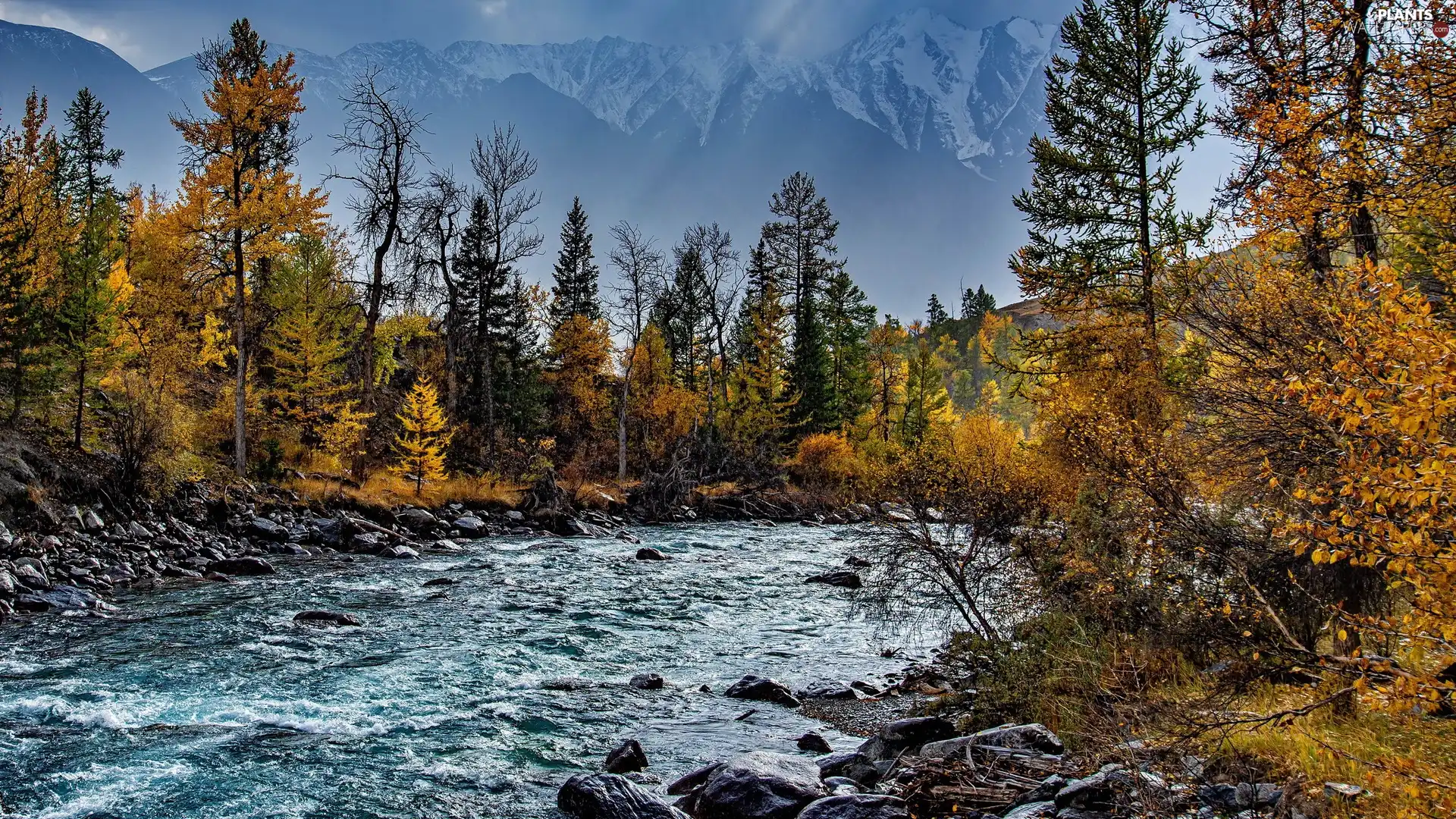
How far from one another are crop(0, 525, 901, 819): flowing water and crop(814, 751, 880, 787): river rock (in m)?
0.90

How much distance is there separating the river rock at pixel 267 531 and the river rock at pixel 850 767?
16275 mm

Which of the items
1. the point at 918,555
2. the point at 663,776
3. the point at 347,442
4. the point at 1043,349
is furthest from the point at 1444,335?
the point at 347,442

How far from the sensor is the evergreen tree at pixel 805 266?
44250mm

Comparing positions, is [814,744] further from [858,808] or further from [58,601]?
[58,601]

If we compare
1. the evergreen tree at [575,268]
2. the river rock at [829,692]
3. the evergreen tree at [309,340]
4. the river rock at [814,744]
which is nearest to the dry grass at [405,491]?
the evergreen tree at [309,340]

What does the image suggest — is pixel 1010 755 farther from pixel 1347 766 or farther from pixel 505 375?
pixel 505 375

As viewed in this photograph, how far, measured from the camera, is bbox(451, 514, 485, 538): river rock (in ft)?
74.1

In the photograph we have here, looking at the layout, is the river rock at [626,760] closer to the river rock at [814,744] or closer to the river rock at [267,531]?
the river rock at [814,744]

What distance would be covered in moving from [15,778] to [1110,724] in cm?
860

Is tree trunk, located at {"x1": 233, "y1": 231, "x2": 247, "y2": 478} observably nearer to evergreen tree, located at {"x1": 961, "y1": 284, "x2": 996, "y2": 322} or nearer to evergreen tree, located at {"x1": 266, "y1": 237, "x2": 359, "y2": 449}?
evergreen tree, located at {"x1": 266, "y1": 237, "x2": 359, "y2": 449}

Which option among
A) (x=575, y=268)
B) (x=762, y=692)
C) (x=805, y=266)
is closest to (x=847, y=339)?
(x=805, y=266)

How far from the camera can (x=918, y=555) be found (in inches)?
385

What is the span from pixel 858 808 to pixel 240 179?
72.3 ft

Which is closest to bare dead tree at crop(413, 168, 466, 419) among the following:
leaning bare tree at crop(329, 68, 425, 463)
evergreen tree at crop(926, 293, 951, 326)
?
leaning bare tree at crop(329, 68, 425, 463)
